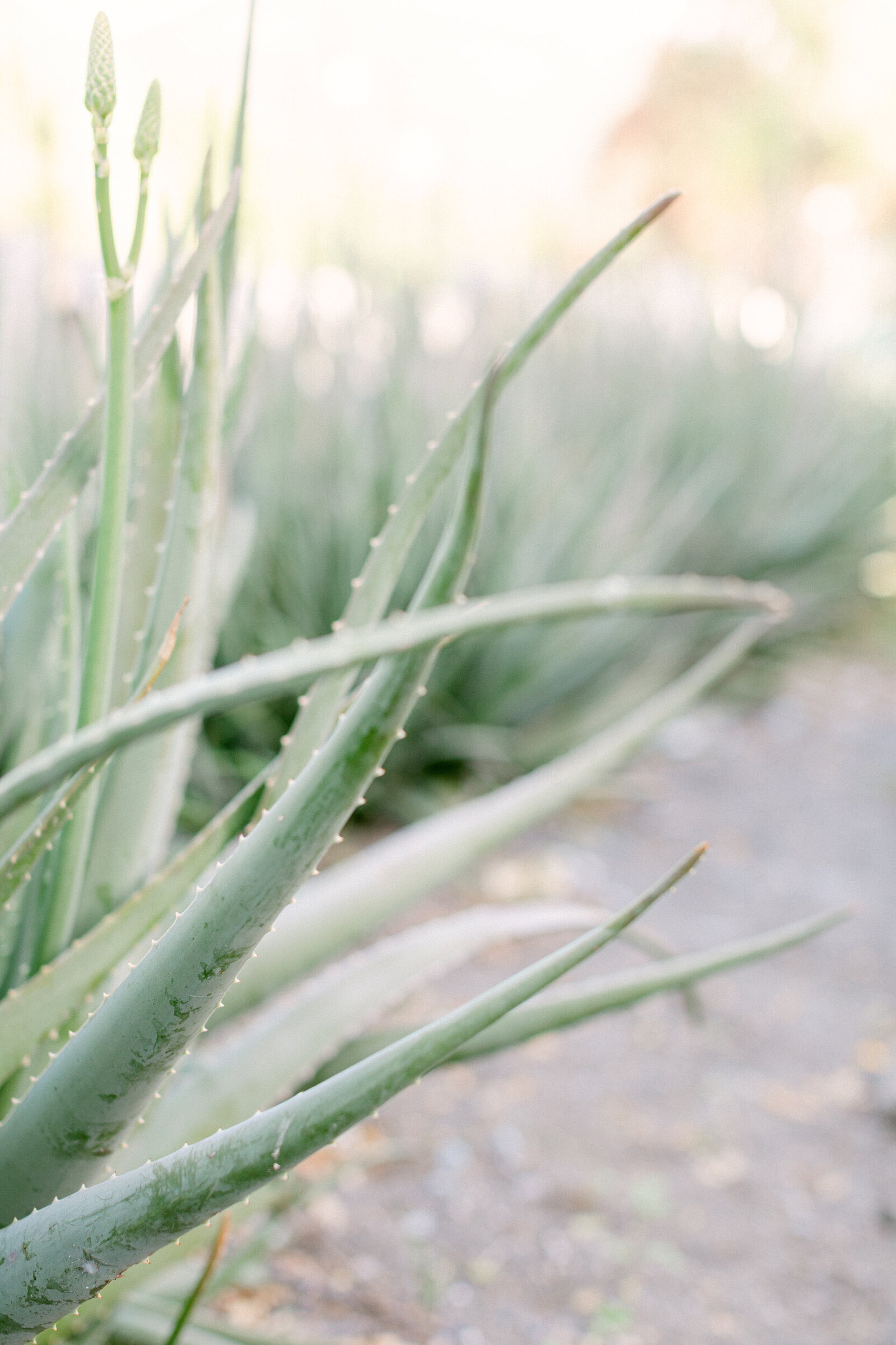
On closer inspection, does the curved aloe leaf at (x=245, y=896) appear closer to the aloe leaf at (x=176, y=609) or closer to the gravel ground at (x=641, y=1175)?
the aloe leaf at (x=176, y=609)

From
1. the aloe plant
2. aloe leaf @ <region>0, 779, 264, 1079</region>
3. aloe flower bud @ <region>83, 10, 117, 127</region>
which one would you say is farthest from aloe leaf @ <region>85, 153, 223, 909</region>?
aloe flower bud @ <region>83, 10, 117, 127</region>

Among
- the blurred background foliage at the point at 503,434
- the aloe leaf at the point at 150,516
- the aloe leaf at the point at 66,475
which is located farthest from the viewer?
the blurred background foliage at the point at 503,434

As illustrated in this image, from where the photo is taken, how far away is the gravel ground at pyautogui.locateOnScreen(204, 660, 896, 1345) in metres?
1.16

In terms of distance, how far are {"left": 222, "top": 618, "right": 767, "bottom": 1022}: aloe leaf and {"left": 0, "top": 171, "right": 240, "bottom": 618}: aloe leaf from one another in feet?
1.16

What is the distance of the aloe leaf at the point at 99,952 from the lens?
636mm

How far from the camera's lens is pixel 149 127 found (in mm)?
478

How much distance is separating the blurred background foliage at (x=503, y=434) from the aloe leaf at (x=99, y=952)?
298 mm

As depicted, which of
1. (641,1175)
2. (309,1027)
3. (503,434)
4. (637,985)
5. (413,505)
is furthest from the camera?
(503,434)

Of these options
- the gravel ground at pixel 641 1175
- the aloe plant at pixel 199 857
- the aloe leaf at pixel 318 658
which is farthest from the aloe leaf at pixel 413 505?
the gravel ground at pixel 641 1175

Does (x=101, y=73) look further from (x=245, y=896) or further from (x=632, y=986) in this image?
(x=632, y=986)

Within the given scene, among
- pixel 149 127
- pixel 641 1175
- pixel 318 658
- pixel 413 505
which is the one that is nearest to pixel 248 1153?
pixel 318 658

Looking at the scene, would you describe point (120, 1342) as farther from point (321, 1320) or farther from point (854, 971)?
point (854, 971)

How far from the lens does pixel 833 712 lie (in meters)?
3.73

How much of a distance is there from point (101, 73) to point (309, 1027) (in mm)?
628
